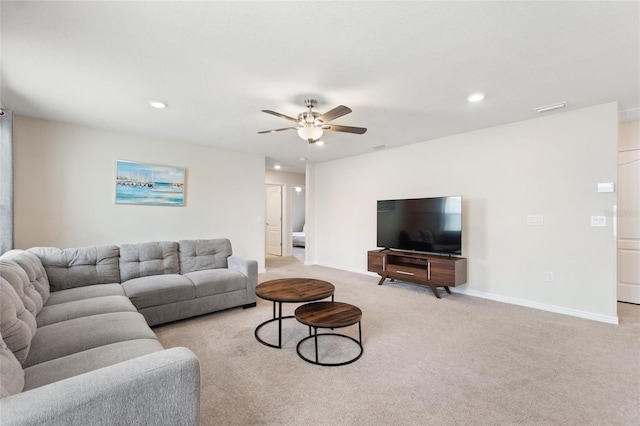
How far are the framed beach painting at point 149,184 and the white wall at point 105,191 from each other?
0.09 meters

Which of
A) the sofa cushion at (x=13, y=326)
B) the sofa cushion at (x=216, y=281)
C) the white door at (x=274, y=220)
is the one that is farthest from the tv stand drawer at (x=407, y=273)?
the white door at (x=274, y=220)

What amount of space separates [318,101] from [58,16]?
207 cm

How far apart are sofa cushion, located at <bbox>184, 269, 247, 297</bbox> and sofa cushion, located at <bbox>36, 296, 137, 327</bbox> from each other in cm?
83

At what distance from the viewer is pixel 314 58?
2.24 metres

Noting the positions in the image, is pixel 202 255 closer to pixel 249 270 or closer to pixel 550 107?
pixel 249 270

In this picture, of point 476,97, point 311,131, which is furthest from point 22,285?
point 476,97

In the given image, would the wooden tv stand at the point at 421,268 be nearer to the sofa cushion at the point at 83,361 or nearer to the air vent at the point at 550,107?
the air vent at the point at 550,107

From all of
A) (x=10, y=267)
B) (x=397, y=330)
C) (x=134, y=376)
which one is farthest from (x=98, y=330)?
(x=397, y=330)

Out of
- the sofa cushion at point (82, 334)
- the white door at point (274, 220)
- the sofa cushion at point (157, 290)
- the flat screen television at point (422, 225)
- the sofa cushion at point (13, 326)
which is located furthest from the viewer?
the white door at point (274, 220)

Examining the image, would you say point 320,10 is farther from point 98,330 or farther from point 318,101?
point 98,330

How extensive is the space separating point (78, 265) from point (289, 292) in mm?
2310

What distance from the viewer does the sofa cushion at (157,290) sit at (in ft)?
9.46

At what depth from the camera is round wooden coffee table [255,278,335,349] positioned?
2566 millimetres

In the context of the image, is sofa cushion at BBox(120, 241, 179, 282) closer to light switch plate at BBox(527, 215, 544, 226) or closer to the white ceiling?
→ the white ceiling
